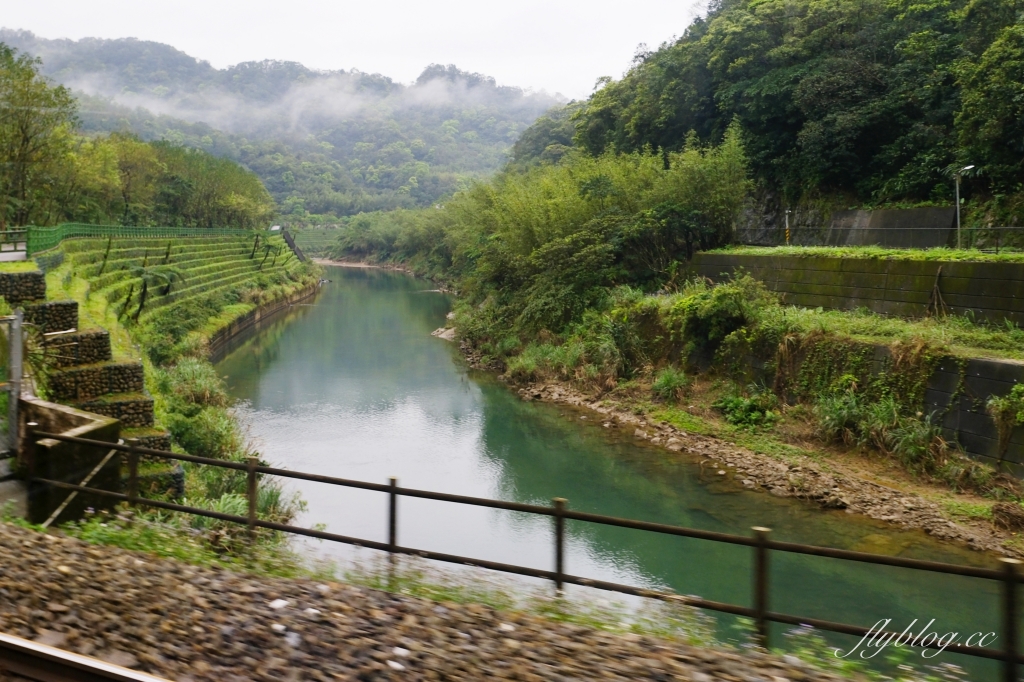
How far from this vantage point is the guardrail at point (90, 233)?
887 inches

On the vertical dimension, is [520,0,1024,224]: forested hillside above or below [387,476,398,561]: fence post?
above

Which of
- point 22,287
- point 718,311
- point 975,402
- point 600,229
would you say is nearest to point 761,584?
point 975,402

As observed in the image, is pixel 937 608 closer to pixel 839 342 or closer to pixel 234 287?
pixel 839 342

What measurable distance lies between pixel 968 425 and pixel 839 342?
10.4 feet

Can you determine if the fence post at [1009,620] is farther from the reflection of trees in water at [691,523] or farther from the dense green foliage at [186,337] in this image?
the dense green foliage at [186,337]

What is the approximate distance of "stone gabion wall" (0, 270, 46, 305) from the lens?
15.1 m

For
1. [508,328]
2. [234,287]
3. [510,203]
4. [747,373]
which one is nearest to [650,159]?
[510,203]

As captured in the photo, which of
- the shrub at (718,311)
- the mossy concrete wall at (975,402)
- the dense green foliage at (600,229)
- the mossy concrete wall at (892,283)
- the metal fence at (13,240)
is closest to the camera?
the mossy concrete wall at (975,402)

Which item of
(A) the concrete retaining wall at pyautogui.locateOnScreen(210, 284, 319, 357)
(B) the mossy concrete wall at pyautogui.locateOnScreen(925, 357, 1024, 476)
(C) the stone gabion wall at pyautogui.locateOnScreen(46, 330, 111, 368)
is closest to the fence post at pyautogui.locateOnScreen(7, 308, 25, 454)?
(C) the stone gabion wall at pyautogui.locateOnScreen(46, 330, 111, 368)

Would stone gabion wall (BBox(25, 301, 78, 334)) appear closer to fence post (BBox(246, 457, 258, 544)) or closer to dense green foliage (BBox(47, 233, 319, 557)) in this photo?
dense green foliage (BBox(47, 233, 319, 557))

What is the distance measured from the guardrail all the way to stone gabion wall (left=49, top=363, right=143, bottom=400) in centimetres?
963

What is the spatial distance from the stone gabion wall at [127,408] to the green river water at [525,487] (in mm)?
2978

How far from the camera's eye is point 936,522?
12.0m

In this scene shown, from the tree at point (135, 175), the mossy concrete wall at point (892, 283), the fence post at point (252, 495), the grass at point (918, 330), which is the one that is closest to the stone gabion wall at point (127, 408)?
the fence post at point (252, 495)
